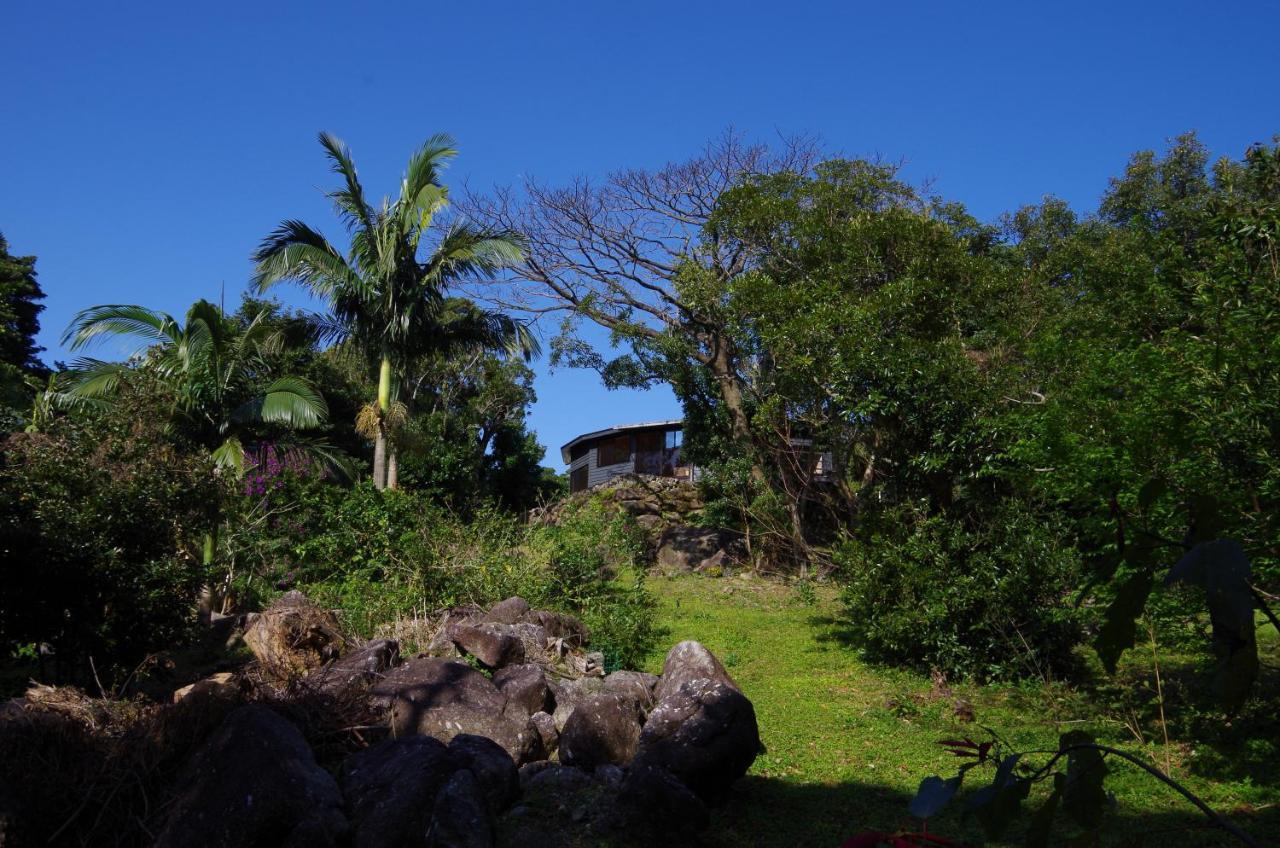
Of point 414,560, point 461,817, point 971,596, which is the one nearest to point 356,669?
point 461,817

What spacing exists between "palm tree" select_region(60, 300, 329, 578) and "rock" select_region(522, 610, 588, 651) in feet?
22.9

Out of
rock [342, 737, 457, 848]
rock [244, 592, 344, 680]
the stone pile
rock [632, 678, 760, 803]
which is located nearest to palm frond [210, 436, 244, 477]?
rock [244, 592, 344, 680]

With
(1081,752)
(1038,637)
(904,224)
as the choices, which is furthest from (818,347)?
(1081,752)

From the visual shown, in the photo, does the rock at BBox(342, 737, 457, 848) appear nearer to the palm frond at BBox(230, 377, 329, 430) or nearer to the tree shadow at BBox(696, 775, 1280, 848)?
the tree shadow at BBox(696, 775, 1280, 848)

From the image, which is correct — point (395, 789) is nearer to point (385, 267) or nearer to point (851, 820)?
point (851, 820)

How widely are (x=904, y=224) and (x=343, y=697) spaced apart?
13206 mm

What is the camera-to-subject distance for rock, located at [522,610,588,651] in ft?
40.5

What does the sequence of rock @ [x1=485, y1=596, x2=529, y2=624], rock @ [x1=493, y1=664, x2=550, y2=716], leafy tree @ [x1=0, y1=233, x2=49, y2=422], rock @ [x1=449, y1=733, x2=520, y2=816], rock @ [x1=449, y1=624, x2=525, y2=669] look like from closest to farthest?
rock @ [x1=449, y1=733, x2=520, y2=816]
rock @ [x1=493, y1=664, x2=550, y2=716]
rock @ [x1=449, y1=624, x2=525, y2=669]
rock @ [x1=485, y1=596, x2=529, y2=624]
leafy tree @ [x1=0, y1=233, x2=49, y2=422]

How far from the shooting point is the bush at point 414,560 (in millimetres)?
13266

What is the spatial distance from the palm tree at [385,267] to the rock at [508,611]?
7368 millimetres

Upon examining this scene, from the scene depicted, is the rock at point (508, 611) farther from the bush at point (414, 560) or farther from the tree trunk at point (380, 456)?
the tree trunk at point (380, 456)

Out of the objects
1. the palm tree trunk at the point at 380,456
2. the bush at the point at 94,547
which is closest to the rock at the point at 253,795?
the bush at the point at 94,547

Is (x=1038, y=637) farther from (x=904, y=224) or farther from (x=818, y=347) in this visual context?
(x=904, y=224)

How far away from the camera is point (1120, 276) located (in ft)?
43.7
